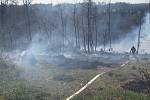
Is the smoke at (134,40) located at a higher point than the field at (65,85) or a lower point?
lower

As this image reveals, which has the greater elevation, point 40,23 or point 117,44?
point 40,23

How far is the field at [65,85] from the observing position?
21.0m

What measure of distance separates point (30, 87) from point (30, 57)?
1502 centimetres

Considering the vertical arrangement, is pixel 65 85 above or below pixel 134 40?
above

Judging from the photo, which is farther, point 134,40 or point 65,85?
point 134,40

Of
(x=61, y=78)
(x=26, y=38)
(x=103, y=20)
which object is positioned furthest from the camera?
(x=103, y=20)

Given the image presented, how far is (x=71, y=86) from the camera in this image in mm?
25828

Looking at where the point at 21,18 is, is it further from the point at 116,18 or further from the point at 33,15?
the point at 116,18

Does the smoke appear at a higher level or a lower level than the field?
lower

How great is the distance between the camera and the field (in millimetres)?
20969

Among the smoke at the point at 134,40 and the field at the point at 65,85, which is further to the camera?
the smoke at the point at 134,40

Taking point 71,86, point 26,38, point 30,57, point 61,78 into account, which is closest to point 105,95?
point 71,86

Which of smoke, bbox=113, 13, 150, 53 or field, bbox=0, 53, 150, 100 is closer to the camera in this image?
field, bbox=0, 53, 150, 100

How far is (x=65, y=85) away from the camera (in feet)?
86.6
